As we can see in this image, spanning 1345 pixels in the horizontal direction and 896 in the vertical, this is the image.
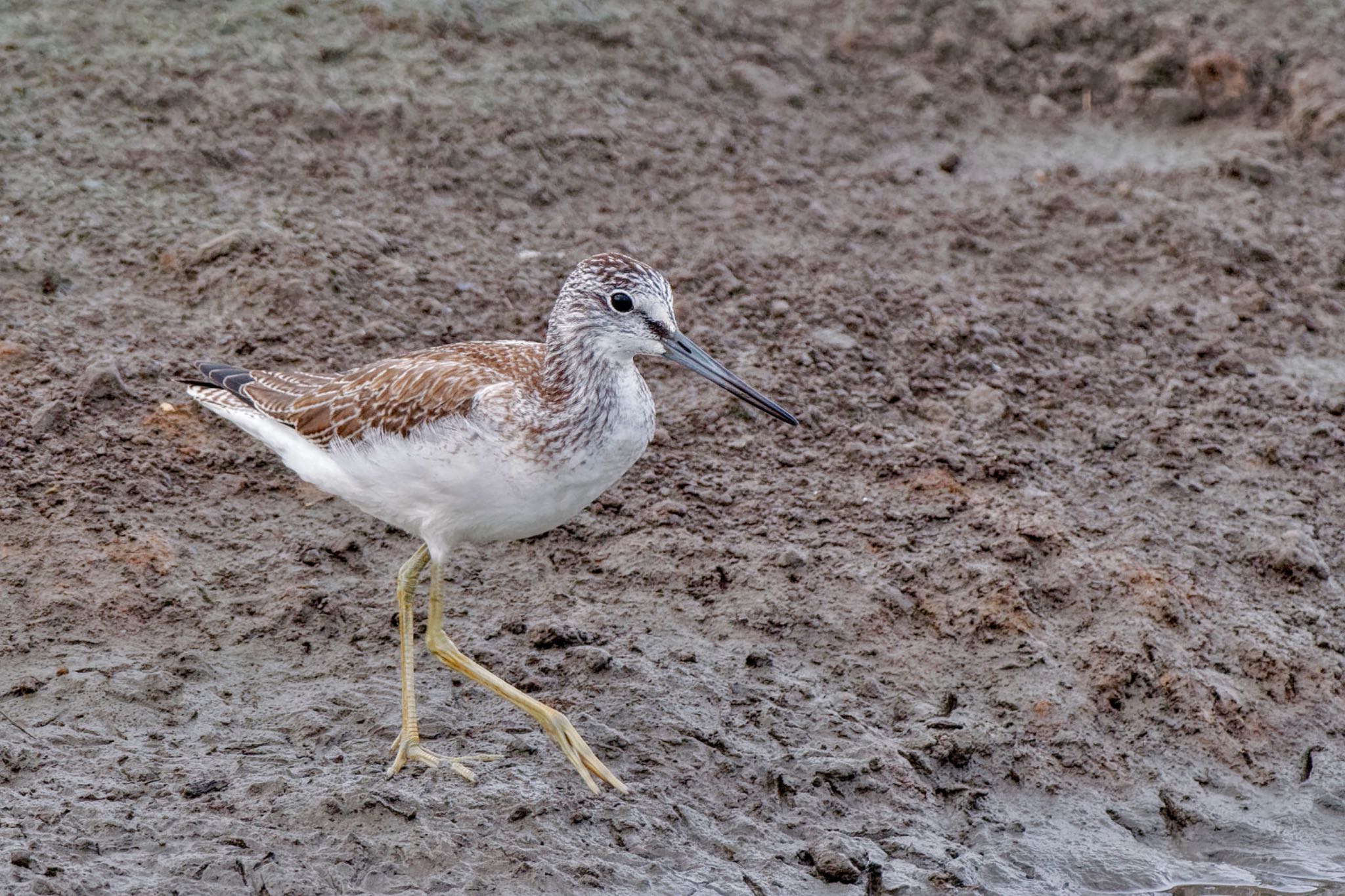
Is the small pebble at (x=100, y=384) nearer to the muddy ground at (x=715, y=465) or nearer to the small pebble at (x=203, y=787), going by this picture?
the muddy ground at (x=715, y=465)

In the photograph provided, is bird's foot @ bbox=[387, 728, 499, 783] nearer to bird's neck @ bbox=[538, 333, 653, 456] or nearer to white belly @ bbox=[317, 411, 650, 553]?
white belly @ bbox=[317, 411, 650, 553]

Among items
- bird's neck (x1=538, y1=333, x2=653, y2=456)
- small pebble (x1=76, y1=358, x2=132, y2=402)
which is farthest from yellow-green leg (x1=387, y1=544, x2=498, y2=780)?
small pebble (x1=76, y1=358, x2=132, y2=402)

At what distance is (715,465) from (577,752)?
198 cm

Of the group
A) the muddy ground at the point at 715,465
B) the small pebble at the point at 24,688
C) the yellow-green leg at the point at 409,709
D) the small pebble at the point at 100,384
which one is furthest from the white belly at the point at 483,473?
the small pebble at the point at 100,384

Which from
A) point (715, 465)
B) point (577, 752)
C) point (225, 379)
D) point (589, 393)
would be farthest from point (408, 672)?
point (715, 465)

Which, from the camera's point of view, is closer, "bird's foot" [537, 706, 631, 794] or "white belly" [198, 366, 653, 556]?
"white belly" [198, 366, 653, 556]

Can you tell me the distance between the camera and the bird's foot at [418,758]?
5438 millimetres

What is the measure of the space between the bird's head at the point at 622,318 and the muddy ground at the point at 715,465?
1273 mm

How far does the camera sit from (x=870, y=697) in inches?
237

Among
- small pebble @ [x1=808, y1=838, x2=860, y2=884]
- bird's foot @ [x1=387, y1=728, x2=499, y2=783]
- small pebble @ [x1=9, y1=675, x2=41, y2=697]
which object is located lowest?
small pebble @ [x1=9, y1=675, x2=41, y2=697]

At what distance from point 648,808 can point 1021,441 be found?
2.88 meters

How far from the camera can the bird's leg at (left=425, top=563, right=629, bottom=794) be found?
216 inches

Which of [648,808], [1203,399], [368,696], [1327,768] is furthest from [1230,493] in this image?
[368,696]

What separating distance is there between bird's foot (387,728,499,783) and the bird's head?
1501 millimetres
